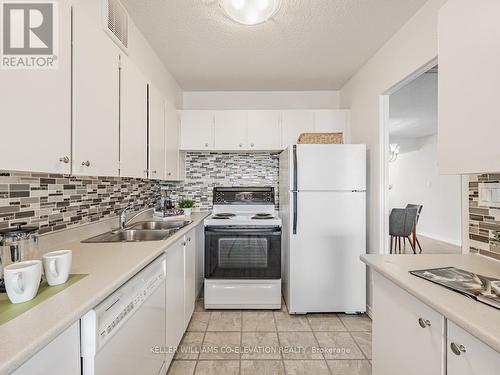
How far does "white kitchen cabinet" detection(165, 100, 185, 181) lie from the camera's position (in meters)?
2.57

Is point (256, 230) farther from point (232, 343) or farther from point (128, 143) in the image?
point (128, 143)

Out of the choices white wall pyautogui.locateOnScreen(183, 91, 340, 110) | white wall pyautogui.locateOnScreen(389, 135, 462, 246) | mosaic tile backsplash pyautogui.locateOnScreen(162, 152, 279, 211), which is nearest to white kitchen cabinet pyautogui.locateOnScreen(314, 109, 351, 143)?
white wall pyautogui.locateOnScreen(183, 91, 340, 110)

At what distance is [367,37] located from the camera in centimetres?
225

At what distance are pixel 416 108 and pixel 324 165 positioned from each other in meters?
2.61

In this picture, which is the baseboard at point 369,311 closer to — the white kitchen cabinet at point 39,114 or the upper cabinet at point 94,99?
the upper cabinet at point 94,99

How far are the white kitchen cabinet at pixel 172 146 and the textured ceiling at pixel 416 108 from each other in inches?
107

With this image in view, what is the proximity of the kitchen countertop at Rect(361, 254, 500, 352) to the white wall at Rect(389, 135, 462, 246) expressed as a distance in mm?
4786

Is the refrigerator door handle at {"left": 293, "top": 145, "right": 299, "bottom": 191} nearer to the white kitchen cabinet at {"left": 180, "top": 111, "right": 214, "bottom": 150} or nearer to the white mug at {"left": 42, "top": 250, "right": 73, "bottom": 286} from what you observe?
the white kitchen cabinet at {"left": 180, "top": 111, "right": 214, "bottom": 150}

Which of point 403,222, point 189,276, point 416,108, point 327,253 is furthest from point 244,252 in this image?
point 416,108

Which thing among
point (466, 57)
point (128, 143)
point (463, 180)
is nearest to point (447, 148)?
point (466, 57)

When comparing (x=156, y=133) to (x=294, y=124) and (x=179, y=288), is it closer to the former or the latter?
(x=179, y=288)

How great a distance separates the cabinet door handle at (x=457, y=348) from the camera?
827 millimetres

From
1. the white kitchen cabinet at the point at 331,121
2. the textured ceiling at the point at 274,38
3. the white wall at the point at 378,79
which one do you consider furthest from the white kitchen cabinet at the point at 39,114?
the white kitchen cabinet at the point at 331,121

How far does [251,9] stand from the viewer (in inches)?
63.6
